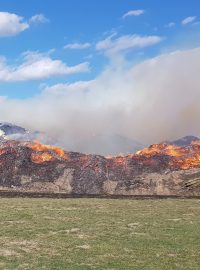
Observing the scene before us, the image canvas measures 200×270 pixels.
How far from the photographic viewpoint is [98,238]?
1661cm

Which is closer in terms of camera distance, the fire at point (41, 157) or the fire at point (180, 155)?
the fire at point (180, 155)

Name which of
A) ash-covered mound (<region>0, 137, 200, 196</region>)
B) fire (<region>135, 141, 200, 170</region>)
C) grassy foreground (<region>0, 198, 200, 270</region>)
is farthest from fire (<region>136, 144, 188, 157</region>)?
grassy foreground (<region>0, 198, 200, 270</region>)

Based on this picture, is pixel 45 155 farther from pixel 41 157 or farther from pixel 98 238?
pixel 98 238

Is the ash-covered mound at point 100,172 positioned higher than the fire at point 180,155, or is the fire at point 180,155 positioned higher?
the fire at point 180,155

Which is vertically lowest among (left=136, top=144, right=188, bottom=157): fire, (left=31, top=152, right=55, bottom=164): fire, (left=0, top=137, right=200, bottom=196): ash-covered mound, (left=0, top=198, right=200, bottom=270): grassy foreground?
(left=0, top=198, right=200, bottom=270): grassy foreground

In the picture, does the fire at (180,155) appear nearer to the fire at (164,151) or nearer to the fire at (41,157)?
the fire at (164,151)

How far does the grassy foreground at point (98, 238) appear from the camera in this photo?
13117 mm

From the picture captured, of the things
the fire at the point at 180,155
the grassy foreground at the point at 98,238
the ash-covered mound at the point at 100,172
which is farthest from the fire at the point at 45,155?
the grassy foreground at the point at 98,238

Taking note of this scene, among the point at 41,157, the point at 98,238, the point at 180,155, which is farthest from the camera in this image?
the point at 180,155

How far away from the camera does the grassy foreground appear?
13117 millimetres

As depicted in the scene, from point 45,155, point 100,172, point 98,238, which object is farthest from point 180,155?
Answer: point 98,238

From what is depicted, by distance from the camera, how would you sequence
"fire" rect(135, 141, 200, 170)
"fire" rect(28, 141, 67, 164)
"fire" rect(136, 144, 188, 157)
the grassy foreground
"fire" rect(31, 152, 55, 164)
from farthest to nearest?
"fire" rect(136, 144, 188, 157) < "fire" rect(28, 141, 67, 164) < "fire" rect(31, 152, 55, 164) < "fire" rect(135, 141, 200, 170) < the grassy foreground

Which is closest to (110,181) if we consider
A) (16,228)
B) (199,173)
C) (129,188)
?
(129,188)

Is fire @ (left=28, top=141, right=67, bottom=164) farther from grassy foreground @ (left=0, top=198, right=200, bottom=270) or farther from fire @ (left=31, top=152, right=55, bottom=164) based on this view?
grassy foreground @ (left=0, top=198, right=200, bottom=270)
